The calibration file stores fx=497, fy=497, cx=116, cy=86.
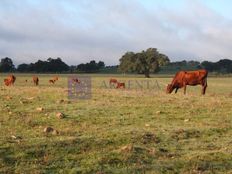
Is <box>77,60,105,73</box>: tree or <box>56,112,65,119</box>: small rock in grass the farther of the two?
<box>77,60,105,73</box>: tree

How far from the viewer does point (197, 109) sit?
18469mm

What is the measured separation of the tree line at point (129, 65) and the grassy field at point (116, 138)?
89.2m

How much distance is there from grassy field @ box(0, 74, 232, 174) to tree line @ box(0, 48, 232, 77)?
293 feet

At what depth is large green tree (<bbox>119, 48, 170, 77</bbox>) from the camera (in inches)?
4240

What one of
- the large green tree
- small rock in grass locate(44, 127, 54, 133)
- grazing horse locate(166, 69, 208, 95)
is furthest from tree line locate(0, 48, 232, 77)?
small rock in grass locate(44, 127, 54, 133)

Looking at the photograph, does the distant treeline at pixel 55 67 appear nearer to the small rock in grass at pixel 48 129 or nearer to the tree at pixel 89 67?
the tree at pixel 89 67

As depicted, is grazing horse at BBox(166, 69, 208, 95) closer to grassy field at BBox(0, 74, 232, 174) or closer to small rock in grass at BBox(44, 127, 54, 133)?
grassy field at BBox(0, 74, 232, 174)

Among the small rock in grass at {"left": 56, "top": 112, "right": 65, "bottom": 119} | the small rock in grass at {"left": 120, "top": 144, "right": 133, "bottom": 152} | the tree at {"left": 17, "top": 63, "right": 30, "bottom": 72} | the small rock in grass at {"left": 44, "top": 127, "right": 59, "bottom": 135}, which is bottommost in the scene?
the tree at {"left": 17, "top": 63, "right": 30, "bottom": 72}

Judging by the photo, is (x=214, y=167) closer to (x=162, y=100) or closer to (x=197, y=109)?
(x=197, y=109)

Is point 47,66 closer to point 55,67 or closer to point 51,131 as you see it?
point 55,67

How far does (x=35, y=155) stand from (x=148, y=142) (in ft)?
9.69

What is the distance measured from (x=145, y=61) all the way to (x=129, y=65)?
3.81 m

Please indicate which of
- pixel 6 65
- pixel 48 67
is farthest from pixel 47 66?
pixel 6 65

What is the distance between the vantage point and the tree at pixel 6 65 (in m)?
Answer: 132
